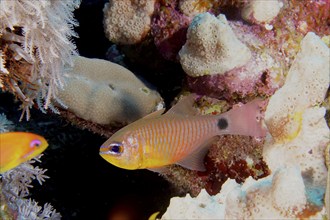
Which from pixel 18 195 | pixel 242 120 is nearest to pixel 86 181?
pixel 18 195

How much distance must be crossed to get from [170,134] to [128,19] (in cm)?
191

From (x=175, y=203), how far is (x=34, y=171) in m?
1.49

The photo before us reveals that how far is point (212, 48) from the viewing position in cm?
340

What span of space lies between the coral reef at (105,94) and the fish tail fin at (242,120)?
128 centimetres

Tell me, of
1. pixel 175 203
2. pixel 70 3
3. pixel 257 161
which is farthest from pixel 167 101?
pixel 175 203

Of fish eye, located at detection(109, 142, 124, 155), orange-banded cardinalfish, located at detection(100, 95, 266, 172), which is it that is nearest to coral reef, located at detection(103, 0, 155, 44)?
orange-banded cardinalfish, located at detection(100, 95, 266, 172)

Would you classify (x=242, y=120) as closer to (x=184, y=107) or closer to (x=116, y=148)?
(x=184, y=107)

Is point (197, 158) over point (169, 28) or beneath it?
beneath

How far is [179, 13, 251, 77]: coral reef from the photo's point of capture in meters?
3.32

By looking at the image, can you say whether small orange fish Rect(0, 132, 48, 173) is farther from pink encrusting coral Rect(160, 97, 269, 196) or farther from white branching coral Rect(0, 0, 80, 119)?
pink encrusting coral Rect(160, 97, 269, 196)

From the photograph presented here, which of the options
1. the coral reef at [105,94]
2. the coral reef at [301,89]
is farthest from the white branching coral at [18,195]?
the coral reef at [301,89]

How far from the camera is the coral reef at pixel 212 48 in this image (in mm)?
3320

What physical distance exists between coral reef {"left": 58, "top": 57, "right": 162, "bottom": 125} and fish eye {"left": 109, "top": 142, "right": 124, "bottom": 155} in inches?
42.9

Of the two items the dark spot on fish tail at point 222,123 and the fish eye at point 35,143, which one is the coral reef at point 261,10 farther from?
the fish eye at point 35,143
